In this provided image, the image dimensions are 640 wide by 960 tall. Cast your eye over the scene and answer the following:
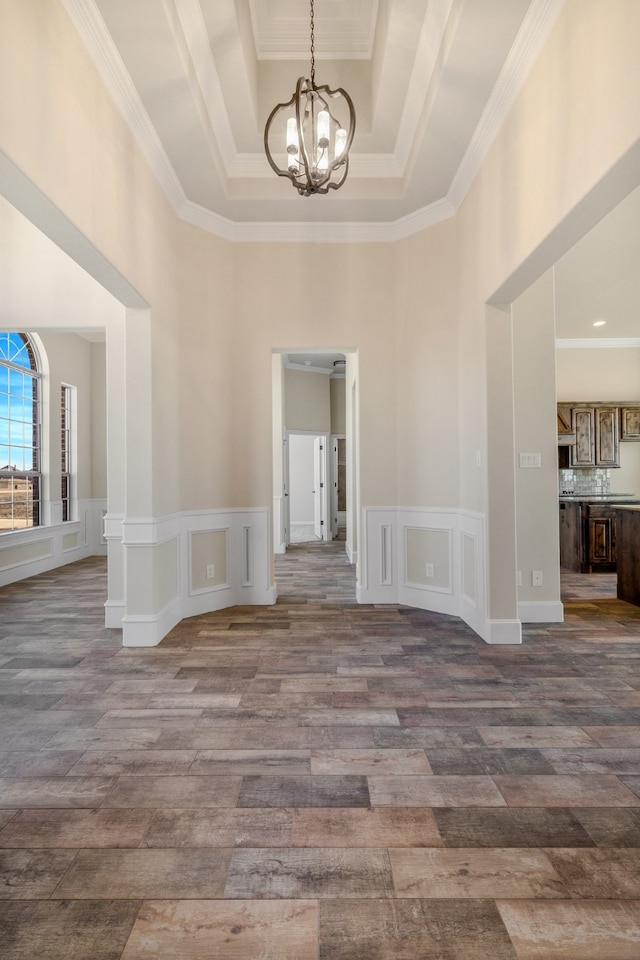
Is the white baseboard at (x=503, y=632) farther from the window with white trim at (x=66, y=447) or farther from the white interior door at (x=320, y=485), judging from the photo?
the window with white trim at (x=66, y=447)

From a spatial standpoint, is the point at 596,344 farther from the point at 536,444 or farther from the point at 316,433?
the point at 316,433

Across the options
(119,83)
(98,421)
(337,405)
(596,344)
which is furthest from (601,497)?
(98,421)

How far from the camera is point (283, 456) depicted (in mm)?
9344

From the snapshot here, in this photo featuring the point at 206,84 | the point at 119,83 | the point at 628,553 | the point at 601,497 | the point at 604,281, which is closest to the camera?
the point at 119,83

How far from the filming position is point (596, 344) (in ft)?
25.7

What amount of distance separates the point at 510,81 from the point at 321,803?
3.84 meters

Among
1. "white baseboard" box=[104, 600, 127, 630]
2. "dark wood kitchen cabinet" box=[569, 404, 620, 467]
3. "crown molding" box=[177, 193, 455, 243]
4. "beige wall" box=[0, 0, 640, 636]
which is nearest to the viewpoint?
"beige wall" box=[0, 0, 640, 636]

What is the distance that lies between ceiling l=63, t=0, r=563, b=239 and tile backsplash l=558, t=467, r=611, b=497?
15.3ft

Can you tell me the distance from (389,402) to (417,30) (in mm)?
2663

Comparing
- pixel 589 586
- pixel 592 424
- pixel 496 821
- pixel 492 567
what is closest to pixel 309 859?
pixel 496 821

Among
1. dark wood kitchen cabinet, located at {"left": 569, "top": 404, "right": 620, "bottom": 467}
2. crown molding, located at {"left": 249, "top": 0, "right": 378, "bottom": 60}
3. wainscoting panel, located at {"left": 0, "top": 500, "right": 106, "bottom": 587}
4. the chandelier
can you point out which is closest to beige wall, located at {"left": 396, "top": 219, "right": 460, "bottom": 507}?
crown molding, located at {"left": 249, "top": 0, "right": 378, "bottom": 60}

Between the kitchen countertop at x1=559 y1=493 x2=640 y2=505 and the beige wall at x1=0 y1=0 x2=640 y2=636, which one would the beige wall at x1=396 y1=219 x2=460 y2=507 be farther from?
the kitchen countertop at x1=559 y1=493 x2=640 y2=505

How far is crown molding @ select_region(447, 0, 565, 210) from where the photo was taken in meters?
2.61

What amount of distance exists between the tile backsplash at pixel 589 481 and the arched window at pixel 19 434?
7.49 m
